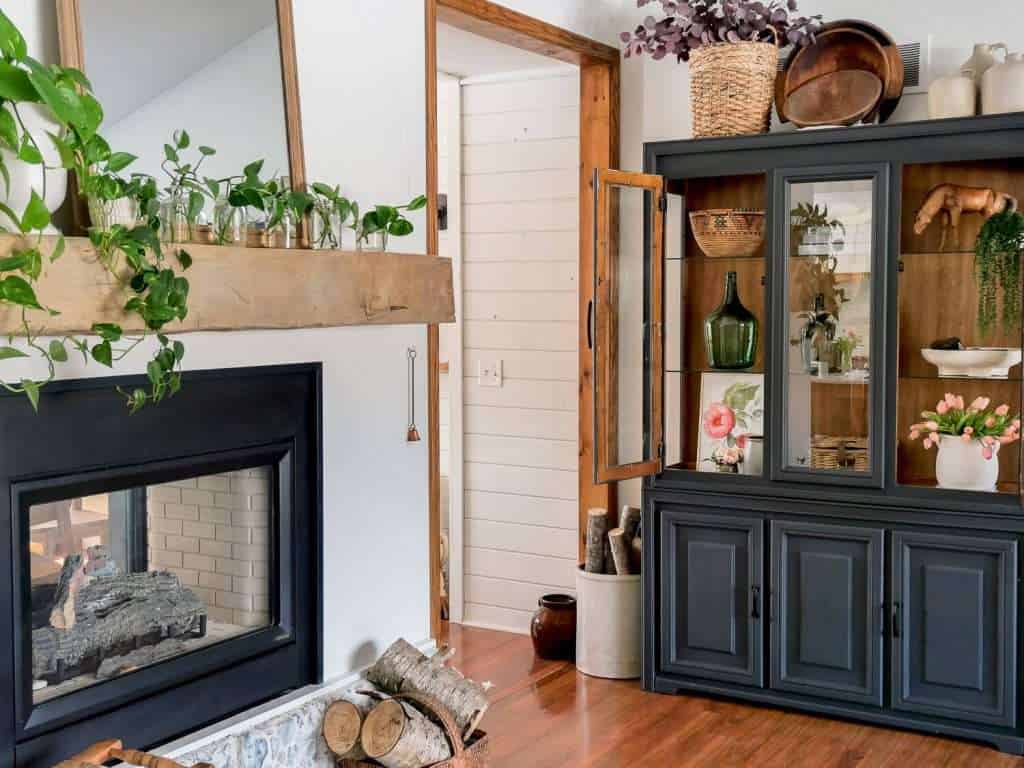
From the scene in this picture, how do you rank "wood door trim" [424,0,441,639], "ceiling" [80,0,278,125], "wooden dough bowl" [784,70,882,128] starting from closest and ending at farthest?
"ceiling" [80,0,278,125]
"wood door trim" [424,0,441,639]
"wooden dough bowl" [784,70,882,128]

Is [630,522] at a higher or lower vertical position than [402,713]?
higher

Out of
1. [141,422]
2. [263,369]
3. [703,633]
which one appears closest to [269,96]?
[263,369]

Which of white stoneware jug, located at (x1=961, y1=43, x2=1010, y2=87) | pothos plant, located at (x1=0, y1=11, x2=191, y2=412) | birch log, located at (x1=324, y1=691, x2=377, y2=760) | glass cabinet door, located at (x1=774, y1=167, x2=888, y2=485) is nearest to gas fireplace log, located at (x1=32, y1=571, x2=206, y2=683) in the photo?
birch log, located at (x1=324, y1=691, x2=377, y2=760)

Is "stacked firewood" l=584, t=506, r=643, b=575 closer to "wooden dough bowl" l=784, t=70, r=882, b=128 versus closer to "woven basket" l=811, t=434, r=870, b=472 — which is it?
"woven basket" l=811, t=434, r=870, b=472

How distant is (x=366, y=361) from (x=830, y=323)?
5.29 ft

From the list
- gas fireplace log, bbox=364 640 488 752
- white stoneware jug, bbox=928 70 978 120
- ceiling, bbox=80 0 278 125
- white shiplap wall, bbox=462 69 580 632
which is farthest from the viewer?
white shiplap wall, bbox=462 69 580 632

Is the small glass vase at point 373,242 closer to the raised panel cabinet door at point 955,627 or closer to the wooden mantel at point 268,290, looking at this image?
the wooden mantel at point 268,290

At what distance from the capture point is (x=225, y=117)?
277 cm

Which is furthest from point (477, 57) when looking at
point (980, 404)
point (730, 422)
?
point (980, 404)

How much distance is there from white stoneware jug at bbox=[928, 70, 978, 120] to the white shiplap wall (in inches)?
57.2

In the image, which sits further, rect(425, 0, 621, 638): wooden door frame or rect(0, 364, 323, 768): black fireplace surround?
rect(425, 0, 621, 638): wooden door frame

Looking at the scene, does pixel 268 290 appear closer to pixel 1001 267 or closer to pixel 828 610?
pixel 828 610

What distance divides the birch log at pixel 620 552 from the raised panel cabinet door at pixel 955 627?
964mm

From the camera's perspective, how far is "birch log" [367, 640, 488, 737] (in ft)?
10.5
